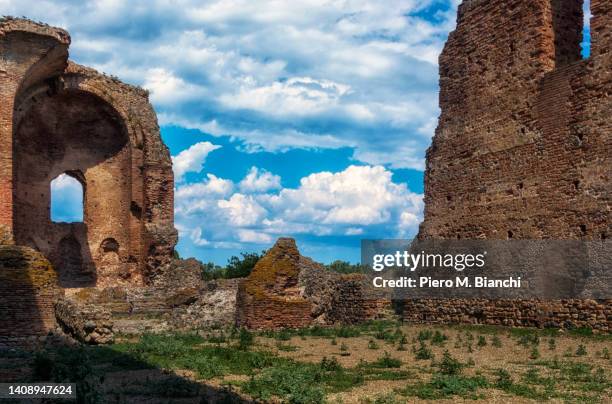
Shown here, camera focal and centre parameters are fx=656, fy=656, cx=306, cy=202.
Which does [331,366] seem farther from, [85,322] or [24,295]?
[24,295]

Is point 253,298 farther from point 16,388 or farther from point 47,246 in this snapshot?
point 47,246

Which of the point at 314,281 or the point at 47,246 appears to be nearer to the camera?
the point at 314,281

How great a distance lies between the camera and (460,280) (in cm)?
1670

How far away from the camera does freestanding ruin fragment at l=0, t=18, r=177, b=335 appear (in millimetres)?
25156

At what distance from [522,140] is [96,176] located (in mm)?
17793

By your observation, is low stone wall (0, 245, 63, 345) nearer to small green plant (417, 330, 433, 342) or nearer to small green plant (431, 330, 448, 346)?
small green plant (417, 330, 433, 342)

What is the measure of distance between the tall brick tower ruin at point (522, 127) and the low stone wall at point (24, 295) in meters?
9.82

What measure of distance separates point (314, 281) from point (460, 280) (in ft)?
18.6


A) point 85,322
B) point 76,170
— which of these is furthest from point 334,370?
point 76,170

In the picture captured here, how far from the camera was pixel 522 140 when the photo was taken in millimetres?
14945

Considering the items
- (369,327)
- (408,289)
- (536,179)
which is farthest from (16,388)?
(408,289)

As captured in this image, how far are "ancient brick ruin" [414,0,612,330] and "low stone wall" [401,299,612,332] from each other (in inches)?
1.0

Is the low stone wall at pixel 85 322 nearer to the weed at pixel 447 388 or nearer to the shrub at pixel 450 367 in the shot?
the shrub at pixel 450 367

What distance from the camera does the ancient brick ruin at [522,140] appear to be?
13.2 metres
